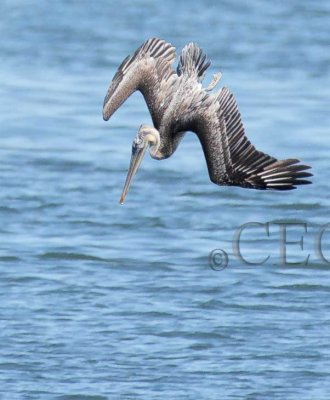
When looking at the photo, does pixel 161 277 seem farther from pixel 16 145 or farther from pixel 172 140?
pixel 172 140

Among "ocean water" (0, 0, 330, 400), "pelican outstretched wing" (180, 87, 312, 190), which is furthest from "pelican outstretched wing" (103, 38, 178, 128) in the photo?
"ocean water" (0, 0, 330, 400)

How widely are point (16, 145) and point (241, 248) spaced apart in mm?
4885

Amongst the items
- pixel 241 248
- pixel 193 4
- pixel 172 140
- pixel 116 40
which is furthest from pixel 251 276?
pixel 193 4

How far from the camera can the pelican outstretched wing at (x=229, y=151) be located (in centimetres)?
1005

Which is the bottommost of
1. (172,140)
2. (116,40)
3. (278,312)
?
(278,312)

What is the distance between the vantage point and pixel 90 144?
22.4 m

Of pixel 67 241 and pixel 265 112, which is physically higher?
pixel 265 112

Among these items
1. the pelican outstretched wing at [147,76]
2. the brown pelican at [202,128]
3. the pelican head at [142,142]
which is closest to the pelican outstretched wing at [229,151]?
the brown pelican at [202,128]

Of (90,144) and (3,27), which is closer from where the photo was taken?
(90,144)

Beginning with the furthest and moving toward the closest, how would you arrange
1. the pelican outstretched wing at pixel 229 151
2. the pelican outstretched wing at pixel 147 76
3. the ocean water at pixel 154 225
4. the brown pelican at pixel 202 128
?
the ocean water at pixel 154 225
the pelican outstretched wing at pixel 147 76
the brown pelican at pixel 202 128
the pelican outstretched wing at pixel 229 151

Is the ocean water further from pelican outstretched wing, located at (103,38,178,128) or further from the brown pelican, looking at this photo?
the brown pelican

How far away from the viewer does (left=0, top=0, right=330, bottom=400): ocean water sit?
48.9 ft

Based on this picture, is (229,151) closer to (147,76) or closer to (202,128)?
(202,128)

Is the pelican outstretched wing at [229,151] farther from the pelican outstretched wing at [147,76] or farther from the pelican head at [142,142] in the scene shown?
the pelican outstretched wing at [147,76]
